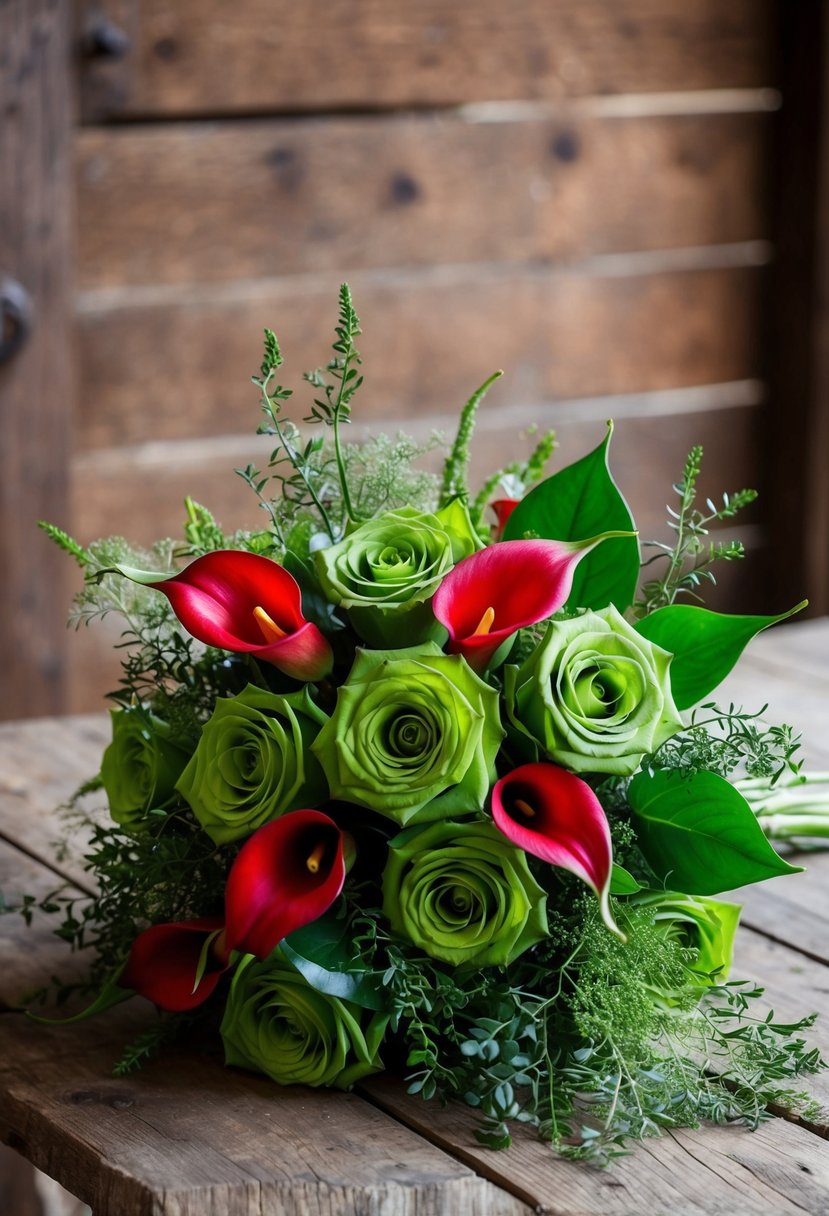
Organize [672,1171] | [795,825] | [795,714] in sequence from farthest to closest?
[795,714]
[795,825]
[672,1171]

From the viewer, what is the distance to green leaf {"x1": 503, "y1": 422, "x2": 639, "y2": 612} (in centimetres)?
79

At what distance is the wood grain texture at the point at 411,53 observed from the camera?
201cm

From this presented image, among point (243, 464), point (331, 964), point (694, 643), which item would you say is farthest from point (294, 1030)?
point (243, 464)

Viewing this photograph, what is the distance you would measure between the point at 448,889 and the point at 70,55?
4.92 ft

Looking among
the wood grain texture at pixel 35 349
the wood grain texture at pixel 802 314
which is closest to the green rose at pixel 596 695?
the wood grain texture at pixel 35 349

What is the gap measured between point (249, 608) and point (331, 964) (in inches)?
6.7

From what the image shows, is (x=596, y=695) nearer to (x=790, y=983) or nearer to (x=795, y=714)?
(x=790, y=983)

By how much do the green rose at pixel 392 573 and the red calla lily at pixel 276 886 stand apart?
0.09 metres

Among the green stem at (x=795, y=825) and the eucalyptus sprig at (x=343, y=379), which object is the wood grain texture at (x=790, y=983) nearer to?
the green stem at (x=795, y=825)

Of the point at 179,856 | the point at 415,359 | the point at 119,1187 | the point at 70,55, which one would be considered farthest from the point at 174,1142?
the point at 415,359

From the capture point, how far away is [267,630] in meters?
0.74

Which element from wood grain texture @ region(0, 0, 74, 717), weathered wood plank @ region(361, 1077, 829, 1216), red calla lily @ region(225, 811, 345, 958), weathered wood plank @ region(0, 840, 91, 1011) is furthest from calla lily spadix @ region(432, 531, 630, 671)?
wood grain texture @ region(0, 0, 74, 717)

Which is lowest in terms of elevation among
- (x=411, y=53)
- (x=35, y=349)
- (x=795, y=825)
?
(x=795, y=825)

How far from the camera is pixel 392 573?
734 millimetres
